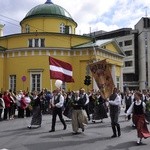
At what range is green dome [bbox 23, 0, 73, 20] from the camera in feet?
165

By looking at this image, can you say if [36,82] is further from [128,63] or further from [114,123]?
[128,63]

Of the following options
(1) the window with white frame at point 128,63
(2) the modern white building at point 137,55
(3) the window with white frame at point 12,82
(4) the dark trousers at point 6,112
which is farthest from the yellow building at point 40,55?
(1) the window with white frame at point 128,63

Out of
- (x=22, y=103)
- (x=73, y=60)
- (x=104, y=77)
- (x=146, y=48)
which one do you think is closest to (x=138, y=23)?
(x=146, y=48)

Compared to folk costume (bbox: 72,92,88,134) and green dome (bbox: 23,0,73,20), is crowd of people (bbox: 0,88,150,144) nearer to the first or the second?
folk costume (bbox: 72,92,88,134)

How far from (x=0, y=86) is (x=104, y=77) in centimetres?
3207

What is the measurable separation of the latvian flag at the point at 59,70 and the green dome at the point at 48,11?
31.7 metres

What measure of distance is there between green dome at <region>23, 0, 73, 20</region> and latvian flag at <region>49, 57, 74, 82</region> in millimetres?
31742

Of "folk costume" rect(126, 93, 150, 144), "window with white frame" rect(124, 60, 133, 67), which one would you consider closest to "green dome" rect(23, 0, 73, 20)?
"folk costume" rect(126, 93, 150, 144)

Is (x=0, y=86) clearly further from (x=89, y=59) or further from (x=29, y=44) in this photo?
(x=89, y=59)

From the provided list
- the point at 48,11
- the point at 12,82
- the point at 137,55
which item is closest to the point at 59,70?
the point at 12,82

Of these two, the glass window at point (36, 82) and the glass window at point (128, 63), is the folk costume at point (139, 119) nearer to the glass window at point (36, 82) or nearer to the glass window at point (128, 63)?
the glass window at point (36, 82)

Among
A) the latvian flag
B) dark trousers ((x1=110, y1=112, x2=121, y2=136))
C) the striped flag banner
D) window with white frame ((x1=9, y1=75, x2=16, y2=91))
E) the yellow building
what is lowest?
dark trousers ((x1=110, y1=112, x2=121, y2=136))

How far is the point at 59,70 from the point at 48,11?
33.2 m

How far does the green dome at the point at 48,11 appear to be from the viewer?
50.2 m
